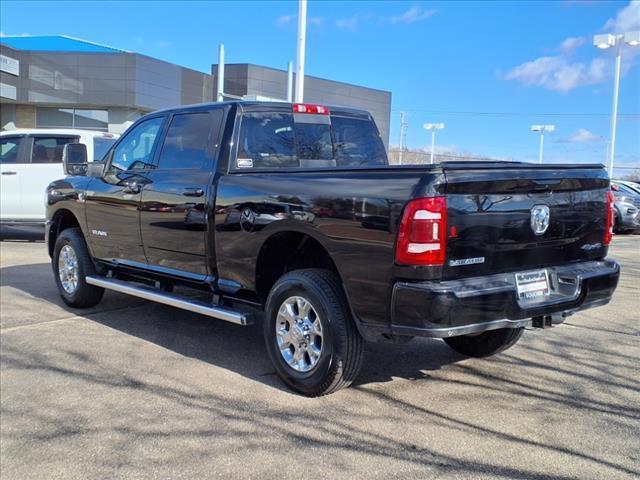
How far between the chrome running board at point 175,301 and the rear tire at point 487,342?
5.98ft

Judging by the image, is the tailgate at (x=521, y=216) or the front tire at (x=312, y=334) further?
the front tire at (x=312, y=334)

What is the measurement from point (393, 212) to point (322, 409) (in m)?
1.41

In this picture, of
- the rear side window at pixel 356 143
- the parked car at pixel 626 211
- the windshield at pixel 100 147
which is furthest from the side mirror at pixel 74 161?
the parked car at pixel 626 211

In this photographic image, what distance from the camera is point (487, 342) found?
513 centimetres

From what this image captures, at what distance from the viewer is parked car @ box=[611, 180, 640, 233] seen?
57.7ft

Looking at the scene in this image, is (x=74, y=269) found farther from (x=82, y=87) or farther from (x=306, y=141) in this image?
(x=82, y=87)

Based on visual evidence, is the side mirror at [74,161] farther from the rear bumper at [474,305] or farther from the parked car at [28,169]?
the parked car at [28,169]

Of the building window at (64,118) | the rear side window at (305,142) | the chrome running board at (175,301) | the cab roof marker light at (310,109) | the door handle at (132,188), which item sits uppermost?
the building window at (64,118)

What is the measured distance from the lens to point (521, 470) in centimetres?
328

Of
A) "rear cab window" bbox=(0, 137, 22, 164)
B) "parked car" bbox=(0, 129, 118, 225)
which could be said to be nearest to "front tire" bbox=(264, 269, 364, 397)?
"parked car" bbox=(0, 129, 118, 225)

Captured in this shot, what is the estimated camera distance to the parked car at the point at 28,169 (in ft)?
40.2

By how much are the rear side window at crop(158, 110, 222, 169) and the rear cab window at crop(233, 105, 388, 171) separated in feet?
1.15

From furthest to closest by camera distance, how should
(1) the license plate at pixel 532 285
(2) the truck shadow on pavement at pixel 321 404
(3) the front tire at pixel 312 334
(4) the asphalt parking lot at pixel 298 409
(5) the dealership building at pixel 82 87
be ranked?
(5) the dealership building at pixel 82 87
(3) the front tire at pixel 312 334
(1) the license plate at pixel 532 285
(2) the truck shadow on pavement at pixel 321 404
(4) the asphalt parking lot at pixel 298 409

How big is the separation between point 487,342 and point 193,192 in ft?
8.79
